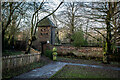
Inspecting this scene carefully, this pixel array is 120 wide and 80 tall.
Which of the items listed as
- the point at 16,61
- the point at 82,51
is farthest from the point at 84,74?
the point at 82,51

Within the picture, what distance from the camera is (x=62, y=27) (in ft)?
67.2

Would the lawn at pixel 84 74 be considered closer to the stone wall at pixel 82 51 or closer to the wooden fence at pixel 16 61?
the wooden fence at pixel 16 61

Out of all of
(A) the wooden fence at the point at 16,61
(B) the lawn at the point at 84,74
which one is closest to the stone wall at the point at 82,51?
(B) the lawn at the point at 84,74

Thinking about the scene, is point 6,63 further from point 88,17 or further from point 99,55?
point 99,55

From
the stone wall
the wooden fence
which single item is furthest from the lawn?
the stone wall

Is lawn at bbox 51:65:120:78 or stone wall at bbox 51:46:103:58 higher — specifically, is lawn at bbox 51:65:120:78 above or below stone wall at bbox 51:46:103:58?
below

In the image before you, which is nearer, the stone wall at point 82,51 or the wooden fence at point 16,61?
the wooden fence at point 16,61

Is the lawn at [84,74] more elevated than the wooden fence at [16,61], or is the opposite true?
the wooden fence at [16,61]

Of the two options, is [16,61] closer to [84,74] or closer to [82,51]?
[84,74]

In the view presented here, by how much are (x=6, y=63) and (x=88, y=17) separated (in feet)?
26.5

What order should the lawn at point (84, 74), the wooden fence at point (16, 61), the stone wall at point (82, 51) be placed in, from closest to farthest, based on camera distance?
the lawn at point (84, 74), the wooden fence at point (16, 61), the stone wall at point (82, 51)

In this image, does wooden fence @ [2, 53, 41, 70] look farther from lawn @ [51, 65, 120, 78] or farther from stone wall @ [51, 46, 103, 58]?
stone wall @ [51, 46, 103, 58]

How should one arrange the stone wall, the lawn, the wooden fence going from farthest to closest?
the stone wall
the wooden fence
the lawn

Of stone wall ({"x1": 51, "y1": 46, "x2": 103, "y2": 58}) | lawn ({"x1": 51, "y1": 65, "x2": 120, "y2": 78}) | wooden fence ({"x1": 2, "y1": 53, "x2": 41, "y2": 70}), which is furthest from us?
stone wall ({"x1": 51, "y1": 46, "x2": 103, "y2": 58})
